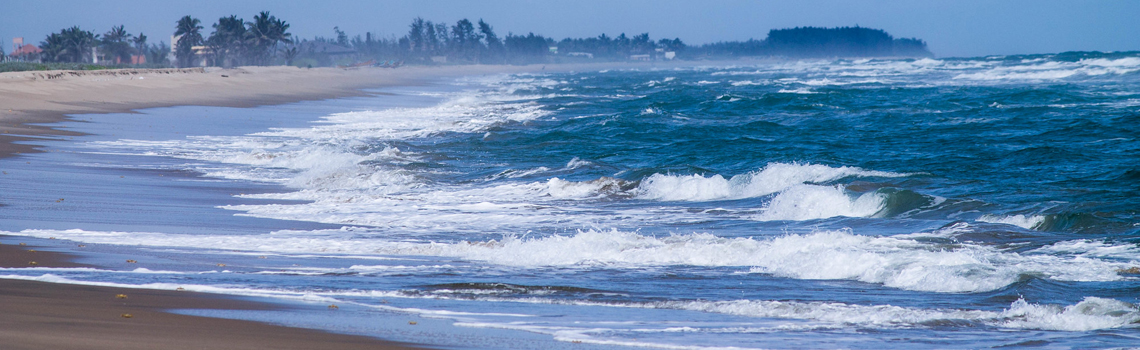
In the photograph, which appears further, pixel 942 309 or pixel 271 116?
pixel 271 116

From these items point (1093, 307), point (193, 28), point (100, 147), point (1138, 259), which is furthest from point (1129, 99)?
point (193, 28)

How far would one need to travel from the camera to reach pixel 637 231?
30.9 feet

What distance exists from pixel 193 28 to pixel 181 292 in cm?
11445

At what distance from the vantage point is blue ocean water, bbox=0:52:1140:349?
5.56m

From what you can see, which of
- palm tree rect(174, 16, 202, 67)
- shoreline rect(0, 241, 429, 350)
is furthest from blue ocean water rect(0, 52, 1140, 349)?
palm tree rect(174, 16, 202, 67)

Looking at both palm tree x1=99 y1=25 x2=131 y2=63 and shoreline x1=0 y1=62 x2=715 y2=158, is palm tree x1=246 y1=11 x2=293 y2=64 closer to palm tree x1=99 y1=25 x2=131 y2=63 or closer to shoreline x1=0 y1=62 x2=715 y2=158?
palm tree x1=99 y1=25 x2=131 y2=63

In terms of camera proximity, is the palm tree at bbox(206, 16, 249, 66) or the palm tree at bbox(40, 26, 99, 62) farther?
the palm tree at bbox(206, 16, 249, 66)

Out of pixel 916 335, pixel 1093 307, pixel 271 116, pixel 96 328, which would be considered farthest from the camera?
pixel 271 116

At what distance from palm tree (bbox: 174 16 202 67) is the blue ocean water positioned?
94.5 meters

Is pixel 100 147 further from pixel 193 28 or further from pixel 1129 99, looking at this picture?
pixel 193 28

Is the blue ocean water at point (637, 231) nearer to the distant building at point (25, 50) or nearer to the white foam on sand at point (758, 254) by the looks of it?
the white foam on sand at point (758, 254)

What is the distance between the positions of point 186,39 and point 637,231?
365 ft

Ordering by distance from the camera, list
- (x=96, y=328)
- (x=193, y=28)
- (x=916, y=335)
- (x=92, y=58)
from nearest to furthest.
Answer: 1. (x=96, y=328)
2. (x=916, y=335)
3. (x=92, y=58)
4. (x=193, y=28)

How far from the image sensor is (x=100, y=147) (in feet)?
55.6
